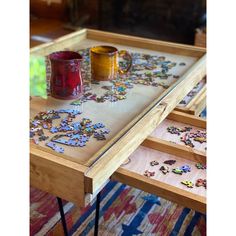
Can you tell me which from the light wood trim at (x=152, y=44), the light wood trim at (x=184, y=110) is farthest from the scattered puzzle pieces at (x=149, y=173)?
the light wood trim at (x=152, y=44)

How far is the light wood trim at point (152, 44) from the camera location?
62.6 inches

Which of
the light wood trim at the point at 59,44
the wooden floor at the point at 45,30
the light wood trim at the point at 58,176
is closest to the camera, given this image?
the light wood trim at the point at 58,176

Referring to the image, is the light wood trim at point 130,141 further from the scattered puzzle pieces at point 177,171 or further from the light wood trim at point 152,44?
the light wood trim at point 152,44

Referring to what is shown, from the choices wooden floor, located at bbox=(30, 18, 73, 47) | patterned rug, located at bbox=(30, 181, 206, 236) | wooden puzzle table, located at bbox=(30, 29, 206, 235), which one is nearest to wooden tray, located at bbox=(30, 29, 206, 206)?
wooden puzzle table, located at bbox=(30, 29, 206, 235)

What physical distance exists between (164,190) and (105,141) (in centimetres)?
20

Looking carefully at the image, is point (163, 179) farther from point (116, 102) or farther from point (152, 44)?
point (152, 44)

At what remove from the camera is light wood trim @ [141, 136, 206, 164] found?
1042mm

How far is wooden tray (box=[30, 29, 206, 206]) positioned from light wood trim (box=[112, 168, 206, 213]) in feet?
0.27

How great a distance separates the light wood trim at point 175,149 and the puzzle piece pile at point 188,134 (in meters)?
0.06

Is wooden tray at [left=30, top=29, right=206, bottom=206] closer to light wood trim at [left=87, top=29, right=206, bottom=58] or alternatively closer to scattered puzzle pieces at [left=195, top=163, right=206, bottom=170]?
light wood trim at [left=87, top=29, right=206, bottom=58]

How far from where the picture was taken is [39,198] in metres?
1.51

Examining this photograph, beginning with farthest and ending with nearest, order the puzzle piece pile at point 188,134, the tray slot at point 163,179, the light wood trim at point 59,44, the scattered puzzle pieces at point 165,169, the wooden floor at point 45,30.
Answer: the wooden floor at point 45,30 < the light wood trim at point 59,44 < the puzzle piece pile at point 188,134 < the scattered puzzle pieces at point 165,169 < the tray slot at point 163,179

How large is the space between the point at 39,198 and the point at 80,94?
62 centimetres

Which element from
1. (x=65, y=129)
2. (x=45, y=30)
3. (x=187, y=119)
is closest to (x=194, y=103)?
(x=187, y=119)
